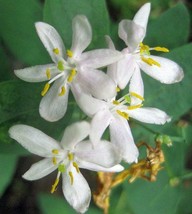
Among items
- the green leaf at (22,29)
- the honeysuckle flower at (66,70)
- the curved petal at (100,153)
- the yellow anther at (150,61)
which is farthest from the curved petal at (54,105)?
the green leaf at (22,29)

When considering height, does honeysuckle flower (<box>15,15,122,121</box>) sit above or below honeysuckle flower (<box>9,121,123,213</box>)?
above

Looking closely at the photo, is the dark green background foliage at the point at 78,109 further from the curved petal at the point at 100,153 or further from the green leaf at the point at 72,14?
the curved petal at the point at 100,153

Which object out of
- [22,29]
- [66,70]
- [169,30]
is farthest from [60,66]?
[169,30]

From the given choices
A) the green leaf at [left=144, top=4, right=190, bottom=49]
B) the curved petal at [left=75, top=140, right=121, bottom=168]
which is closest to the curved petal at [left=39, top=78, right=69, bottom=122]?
the curved petal at [left=75, top=140, right=121, bottom=168]

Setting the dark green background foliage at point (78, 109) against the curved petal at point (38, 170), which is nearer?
the curved petal at point (38, 170)

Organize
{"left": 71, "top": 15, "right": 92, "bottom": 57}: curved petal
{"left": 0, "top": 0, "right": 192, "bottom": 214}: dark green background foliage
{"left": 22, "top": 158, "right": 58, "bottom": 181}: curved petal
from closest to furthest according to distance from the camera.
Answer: {"left": 71, "top": 15, "right": 92, "bottom": 57}: curved petal, {"left": 22, "top": 158, "right": 58, "bottom": 181}: curved petal, {"left": 0, "top": 0, "right": 192, "bottom": 214}: dark green background foliage

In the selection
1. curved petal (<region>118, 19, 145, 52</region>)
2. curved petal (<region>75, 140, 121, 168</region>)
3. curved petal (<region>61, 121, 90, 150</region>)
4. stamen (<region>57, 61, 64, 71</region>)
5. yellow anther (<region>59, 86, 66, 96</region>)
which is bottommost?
curved petal (<region>75, 140, 121, 168</region>)

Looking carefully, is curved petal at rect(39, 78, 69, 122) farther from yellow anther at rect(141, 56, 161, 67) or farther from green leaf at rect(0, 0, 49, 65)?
green leaf at rect(0, 0, 49, 65)
